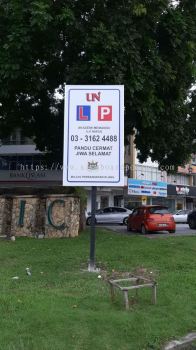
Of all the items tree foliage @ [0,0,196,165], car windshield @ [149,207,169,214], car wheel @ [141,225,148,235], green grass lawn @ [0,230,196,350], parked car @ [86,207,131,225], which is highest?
tree foliage @ [0,0,196,165]

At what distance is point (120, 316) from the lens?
24.5 ft

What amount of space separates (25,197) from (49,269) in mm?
7984

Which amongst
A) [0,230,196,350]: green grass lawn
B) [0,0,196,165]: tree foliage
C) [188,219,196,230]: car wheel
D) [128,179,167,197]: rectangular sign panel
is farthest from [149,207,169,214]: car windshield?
[128,179,167,197]: rectangular sign panel

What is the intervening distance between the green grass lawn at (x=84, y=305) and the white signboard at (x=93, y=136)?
6.37ft

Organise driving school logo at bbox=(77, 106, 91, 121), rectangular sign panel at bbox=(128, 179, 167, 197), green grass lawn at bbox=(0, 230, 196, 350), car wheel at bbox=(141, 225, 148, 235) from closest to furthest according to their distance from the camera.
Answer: green grass lawn at bbox=(0, 230, 196, 350), driving school logo at bbox=(77, 106, 91, 121), car wheel at bbox=(141, 225, 148, 235), rectangular sign panel at bbox=(128, 179, 167, 197)

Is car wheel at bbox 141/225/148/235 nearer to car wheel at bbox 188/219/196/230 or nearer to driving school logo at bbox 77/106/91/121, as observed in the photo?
car wheel at bbox 188/219/196/230

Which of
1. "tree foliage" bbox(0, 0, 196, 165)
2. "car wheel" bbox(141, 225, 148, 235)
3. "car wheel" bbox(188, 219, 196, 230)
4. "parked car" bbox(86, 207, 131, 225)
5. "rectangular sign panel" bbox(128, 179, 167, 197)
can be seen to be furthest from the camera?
"rectangular sign panel" bbox(128, 179, 167, 197)

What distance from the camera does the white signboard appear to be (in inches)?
446

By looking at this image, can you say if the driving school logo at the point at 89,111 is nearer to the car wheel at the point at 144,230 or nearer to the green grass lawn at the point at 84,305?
the green grass lawn at the point at 84,305

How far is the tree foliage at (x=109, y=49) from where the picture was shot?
16.1 metres

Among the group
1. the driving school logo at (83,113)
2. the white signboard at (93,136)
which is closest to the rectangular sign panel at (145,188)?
the white signboard at (93,136)

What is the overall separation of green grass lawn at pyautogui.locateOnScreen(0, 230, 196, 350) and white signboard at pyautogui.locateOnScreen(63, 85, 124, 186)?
194cm

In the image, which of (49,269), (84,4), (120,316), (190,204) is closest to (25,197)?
(84,4)

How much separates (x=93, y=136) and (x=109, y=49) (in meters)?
5.53
